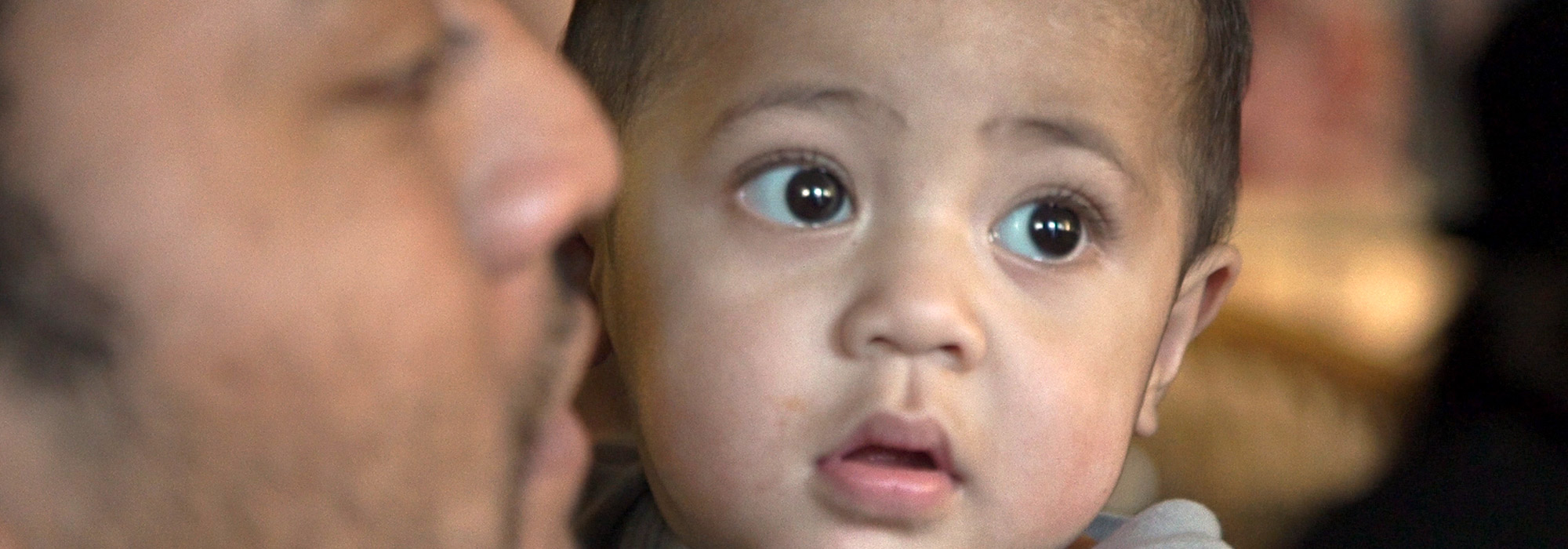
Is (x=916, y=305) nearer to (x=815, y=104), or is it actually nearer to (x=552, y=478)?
(x=815, y=104)

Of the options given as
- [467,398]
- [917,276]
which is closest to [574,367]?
[467,398]

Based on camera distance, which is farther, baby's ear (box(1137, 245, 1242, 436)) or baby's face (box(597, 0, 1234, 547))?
baby's ear (box(1137, 245, 1242, 436))

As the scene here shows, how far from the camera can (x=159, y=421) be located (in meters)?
0.34

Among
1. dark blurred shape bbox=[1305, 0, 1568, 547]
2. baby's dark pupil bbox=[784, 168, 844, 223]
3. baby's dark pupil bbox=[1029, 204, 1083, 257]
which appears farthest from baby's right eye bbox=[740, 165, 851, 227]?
dark blurred shape bbox=[1305, 0, 1568, 547]

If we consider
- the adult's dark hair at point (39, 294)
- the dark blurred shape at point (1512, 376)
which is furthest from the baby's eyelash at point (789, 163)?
the dark blurred shape at point (1512, 376)

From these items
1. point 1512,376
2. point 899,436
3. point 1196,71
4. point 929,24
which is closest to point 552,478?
point 899,436

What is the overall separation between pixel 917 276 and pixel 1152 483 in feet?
5.09

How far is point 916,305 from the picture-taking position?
69 centimetres

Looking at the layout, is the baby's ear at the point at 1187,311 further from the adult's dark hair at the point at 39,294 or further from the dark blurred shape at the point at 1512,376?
the dark blurred shape at the point at 1512,376

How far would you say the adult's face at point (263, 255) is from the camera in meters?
0.33

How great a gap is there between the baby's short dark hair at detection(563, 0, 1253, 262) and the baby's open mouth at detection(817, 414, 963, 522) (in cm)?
24

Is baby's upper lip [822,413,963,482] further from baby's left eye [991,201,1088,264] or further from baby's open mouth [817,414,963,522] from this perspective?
baby's left eye [991,201,1088,264]

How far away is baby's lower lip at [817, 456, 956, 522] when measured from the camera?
708 mm

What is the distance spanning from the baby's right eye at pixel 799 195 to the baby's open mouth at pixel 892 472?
11cm
